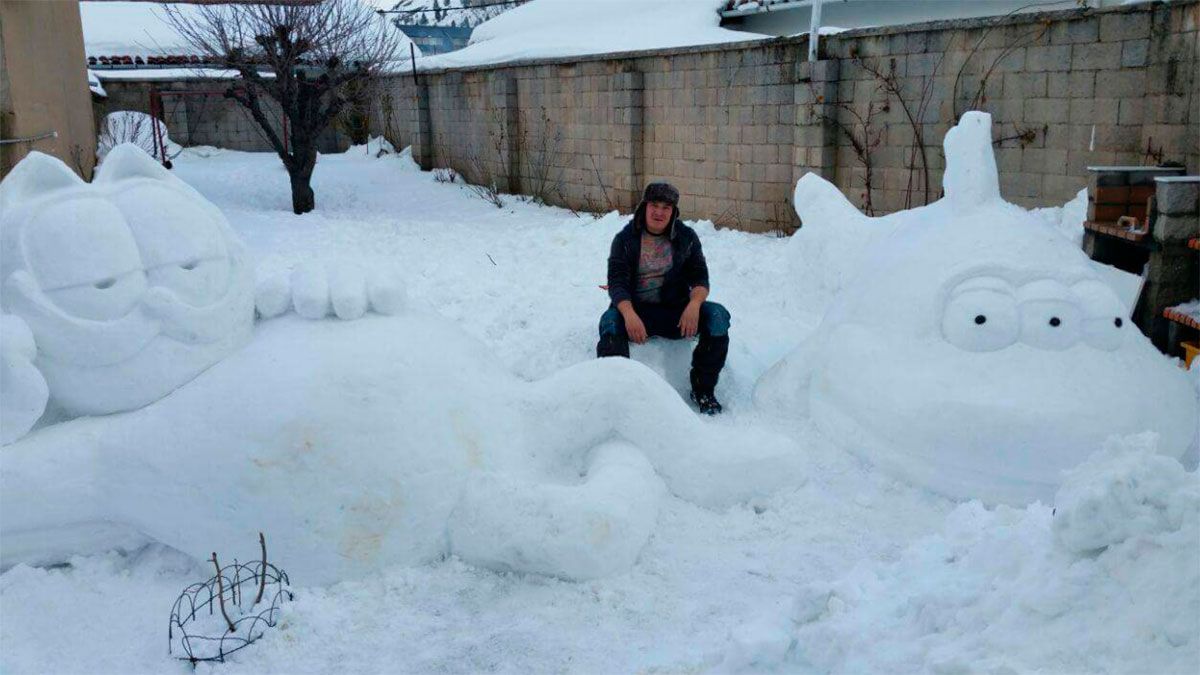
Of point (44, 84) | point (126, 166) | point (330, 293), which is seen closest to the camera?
point (126, 166)

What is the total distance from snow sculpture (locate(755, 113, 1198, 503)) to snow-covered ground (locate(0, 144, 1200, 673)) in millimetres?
178

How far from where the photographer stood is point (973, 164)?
376cm

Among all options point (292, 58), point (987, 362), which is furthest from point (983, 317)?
point (292, 58)

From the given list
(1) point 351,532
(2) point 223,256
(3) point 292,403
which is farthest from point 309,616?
(2) point 223,256

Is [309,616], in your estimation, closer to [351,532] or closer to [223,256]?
[351,532]

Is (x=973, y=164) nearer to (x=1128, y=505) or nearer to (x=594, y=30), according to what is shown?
(x=1128, y=505)

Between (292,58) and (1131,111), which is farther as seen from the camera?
(292,58)

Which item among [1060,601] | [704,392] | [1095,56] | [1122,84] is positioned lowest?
[704,392]

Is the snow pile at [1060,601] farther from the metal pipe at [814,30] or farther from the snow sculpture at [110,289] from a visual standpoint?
the metal pipe at [814,30]

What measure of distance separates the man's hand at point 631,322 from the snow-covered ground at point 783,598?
1.66 feet

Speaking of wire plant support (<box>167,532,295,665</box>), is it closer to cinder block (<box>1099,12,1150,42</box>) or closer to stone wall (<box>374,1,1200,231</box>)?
stone wall (<box>374,1,1200,231</box>)

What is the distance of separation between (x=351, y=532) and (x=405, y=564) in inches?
7.7

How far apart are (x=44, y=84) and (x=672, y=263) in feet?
24.2

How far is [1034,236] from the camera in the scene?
3551 millimetres
